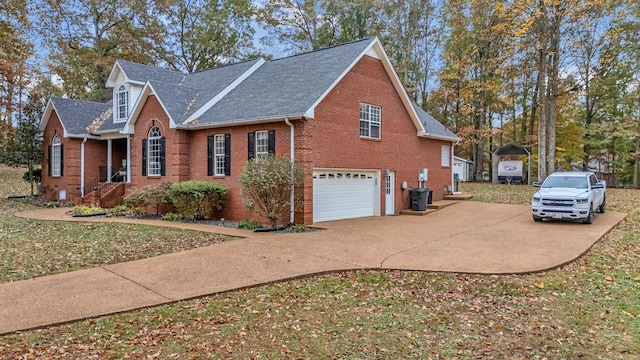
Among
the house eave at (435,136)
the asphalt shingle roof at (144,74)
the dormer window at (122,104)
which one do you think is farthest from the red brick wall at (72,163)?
the house eave at (435,136)

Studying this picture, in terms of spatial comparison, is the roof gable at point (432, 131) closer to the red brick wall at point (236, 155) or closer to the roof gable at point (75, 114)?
the red brick wall at point (236, 155)

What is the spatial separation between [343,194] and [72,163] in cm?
1463

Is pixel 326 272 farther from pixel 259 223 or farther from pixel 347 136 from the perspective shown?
pixel 347 136

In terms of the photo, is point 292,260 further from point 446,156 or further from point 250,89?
point 446,156

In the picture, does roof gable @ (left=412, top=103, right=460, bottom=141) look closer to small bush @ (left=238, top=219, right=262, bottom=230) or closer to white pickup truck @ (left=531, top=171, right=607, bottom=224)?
white pickup truck @ (left=531, top=171, right=607, bottom=224)

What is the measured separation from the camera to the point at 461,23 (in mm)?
32094

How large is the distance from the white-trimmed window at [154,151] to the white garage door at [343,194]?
727 cm

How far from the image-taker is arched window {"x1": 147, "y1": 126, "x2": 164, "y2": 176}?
16719 mm

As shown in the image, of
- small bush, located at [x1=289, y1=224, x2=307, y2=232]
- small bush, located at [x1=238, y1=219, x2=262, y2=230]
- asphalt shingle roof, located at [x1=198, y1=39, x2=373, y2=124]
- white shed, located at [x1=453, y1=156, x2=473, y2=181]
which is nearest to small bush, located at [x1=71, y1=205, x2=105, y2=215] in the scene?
asphalt shingle roof, located at [x1=198, y1=39, x2=373, y2=124]

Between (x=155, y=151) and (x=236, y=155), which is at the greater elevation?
(x=155, y=151)

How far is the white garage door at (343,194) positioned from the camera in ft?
46.5

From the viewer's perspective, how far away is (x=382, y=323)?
5.58 meters

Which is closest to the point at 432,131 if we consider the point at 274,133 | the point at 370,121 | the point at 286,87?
the point at 370,121

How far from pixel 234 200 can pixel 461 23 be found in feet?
86.1
